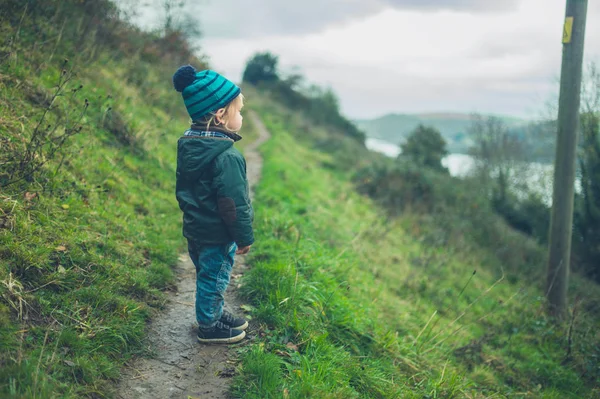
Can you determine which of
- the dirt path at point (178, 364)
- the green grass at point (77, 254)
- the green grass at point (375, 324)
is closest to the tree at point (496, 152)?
the green grass at point (375, 324)

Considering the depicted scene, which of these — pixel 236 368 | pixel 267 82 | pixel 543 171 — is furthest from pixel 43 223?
pixel 267 82

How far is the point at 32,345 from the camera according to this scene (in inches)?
106

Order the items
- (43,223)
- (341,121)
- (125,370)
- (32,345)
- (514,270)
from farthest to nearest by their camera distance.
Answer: (341,121) → (514,270) → (43,223) → (125,370) → (32,345)

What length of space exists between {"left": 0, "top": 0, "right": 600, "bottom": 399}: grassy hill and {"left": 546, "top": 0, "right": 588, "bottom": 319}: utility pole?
72 cm

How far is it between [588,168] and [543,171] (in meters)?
9.91

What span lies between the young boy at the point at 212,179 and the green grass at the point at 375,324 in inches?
32.5

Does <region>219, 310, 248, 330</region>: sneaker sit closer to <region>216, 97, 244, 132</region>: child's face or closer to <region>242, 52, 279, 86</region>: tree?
<region>216, 97, 244, 132</region>: child's face

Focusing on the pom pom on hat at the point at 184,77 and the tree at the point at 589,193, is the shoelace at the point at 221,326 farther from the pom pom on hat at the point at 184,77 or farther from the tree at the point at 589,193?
the tree at the point at 589,193

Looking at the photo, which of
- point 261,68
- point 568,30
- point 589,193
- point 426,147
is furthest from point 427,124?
point 261,68

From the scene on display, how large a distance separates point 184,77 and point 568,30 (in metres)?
6.32

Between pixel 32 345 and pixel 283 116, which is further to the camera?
pixel 283 116

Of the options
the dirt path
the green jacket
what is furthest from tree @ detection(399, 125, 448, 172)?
the green jacket

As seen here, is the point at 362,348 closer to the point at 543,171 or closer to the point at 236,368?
the point at 236,368

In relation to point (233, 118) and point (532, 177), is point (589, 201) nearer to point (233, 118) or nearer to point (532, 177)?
point (532, 177)
